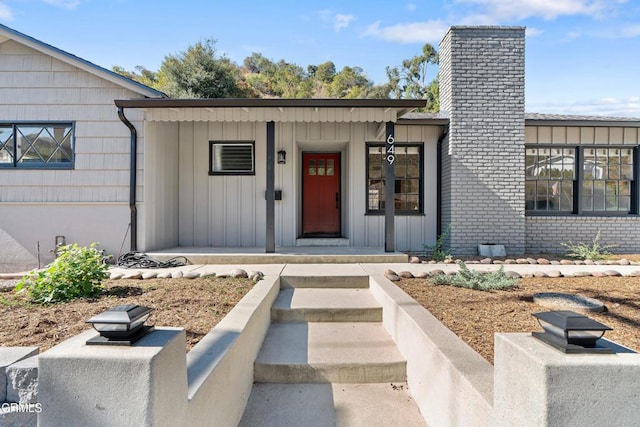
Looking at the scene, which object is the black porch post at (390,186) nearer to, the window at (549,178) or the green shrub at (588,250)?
the window at (549,178)

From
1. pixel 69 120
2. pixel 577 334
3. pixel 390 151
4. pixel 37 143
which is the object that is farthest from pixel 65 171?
pixel 577 334

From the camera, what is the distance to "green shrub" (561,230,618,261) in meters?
6.53

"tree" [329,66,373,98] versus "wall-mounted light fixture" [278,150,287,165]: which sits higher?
"tree" [329,66,373,98]

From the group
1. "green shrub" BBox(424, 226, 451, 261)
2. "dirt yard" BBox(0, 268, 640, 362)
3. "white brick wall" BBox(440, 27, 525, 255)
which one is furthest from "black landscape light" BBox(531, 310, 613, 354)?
"white brick wall" BBox(440, 27, 525, 255)

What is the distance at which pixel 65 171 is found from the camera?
6.39m

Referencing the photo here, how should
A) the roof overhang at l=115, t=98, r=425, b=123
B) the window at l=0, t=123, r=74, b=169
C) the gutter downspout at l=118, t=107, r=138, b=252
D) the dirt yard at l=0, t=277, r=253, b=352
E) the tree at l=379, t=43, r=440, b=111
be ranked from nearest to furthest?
the dirt yard at l=0, t=277, r=253, b=352 < the roof overhang at l=115, t=98, r=425, b=123 < the gutter downspout at l=118, t=107, r=138, b=252 < the window at l=0, t=123, r=74, b=169 < the tree at l=379, t=43, r=440, b=111

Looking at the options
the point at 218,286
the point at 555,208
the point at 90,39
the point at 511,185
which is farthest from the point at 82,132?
the point at 90,39

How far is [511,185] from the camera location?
7234mm

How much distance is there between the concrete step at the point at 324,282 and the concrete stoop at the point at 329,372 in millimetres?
873

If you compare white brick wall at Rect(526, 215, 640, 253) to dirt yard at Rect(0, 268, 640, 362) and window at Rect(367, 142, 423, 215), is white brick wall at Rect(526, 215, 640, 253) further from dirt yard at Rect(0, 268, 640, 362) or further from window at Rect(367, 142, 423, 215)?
dirt yard at Rect(0, 268, 640, 362)

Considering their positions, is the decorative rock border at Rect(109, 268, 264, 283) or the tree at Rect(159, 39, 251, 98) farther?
the tree at Rect(159, 39, 251, 98)

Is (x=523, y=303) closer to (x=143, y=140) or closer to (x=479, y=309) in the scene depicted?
(x=479, y=309)

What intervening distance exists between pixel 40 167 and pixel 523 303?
7.97 metres

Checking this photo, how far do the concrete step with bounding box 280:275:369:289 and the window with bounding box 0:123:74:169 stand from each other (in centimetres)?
488
